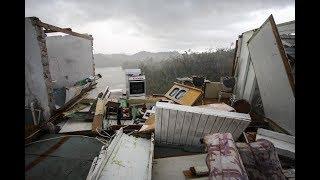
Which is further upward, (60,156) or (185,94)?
(185,94)

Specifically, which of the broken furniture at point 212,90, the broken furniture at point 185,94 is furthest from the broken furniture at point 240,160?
the broken furniture at point 212,90

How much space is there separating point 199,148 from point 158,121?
41.8 inches

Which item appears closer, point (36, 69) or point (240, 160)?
point (240, 160)

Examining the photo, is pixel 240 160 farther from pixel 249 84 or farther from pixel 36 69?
pixel 36 69

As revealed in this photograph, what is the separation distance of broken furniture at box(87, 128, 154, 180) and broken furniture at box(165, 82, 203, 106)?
2.43m

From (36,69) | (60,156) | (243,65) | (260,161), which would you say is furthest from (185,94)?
(260,161)

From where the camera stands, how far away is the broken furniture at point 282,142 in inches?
189

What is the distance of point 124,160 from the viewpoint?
4.73m

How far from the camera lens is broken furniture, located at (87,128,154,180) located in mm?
4219

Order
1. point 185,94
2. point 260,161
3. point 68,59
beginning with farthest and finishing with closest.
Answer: point 68,59
point 185,94
point 260,161

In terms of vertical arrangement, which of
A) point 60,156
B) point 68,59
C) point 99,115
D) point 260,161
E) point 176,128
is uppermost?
point 68,59

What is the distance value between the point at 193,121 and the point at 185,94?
9.09 ft

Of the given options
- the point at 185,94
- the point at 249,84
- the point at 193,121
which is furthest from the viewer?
the point at 185,94
